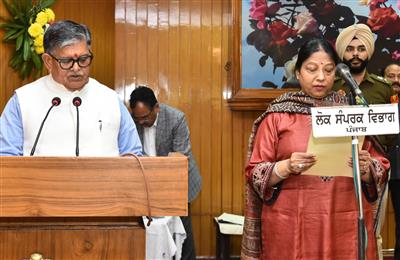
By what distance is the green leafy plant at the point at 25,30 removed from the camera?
15.3ft

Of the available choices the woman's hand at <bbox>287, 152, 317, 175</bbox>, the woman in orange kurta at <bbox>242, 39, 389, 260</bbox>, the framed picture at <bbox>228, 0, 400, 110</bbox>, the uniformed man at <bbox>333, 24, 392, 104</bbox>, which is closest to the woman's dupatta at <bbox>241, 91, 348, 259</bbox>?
the woman in orange kurta at <bbox>242, 39, 389, 260</bbox>

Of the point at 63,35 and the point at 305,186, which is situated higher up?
the point at 63,35

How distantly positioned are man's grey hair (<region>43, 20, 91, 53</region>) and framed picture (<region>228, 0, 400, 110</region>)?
2848 millimetres

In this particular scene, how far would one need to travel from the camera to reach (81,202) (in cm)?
155

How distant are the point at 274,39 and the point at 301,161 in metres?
2.93

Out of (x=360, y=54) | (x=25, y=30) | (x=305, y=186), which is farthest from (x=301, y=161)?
(x=25, y=30)

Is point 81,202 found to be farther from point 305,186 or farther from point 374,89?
point 374,89

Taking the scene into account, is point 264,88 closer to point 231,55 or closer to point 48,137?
point 231,55

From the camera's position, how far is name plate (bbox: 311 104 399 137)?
196cm

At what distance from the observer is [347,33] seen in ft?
9.82

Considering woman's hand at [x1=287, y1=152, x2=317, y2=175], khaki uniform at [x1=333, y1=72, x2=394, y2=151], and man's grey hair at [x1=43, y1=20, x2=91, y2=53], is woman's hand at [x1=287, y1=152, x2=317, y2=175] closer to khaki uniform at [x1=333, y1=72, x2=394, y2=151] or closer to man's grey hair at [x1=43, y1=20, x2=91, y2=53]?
man's grey hair at [x1=43, y1=20, x2=91, y2=53]

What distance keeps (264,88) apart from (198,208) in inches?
46.4

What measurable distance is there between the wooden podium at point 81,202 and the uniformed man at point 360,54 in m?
1.74

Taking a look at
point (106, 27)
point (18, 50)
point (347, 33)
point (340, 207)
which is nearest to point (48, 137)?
point (340, 207)
